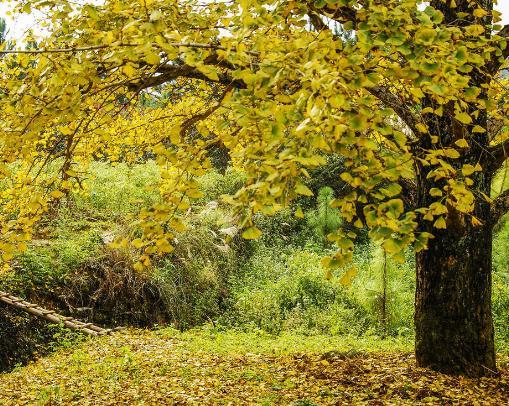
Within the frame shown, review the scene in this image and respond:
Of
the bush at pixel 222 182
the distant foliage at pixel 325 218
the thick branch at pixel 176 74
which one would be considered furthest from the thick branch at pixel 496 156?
the bush at pixel 222 182

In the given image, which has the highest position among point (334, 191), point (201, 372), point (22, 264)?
point (334, 191)

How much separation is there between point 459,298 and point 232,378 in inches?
90.3

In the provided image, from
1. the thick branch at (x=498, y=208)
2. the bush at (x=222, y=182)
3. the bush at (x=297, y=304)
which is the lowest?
the bush at (x=297, y=304)

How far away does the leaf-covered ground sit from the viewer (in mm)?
4512

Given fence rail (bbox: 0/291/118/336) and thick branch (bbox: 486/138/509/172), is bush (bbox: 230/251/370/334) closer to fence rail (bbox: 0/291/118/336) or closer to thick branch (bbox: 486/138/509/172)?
fence rail (bbox: 0/291/118/336)

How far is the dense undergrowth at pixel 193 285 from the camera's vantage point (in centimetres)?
881

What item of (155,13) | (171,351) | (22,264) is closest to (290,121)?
(155,13)

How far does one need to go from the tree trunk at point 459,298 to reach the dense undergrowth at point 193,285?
10.4 ft

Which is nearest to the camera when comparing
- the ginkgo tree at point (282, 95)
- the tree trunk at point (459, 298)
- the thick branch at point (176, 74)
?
the ginkgo tree at point (282, 95)

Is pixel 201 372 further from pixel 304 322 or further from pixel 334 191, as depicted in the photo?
pixel 334 191

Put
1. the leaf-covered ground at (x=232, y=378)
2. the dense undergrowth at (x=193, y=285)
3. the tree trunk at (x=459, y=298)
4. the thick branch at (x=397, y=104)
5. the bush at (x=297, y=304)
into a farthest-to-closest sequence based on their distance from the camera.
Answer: the bush at (x=297, y=304)
the dense undergrowth at (x=193, y=285)
the tree trunk at (x=459, y=298)
the leaf-covered ground at (x=232, y=378)
the thick branch at (x=397, y=104)

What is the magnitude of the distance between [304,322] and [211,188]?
6.12 metres

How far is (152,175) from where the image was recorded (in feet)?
45.6

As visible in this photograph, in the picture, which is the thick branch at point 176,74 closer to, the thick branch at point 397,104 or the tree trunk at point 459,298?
the thick branch at point 397,104
